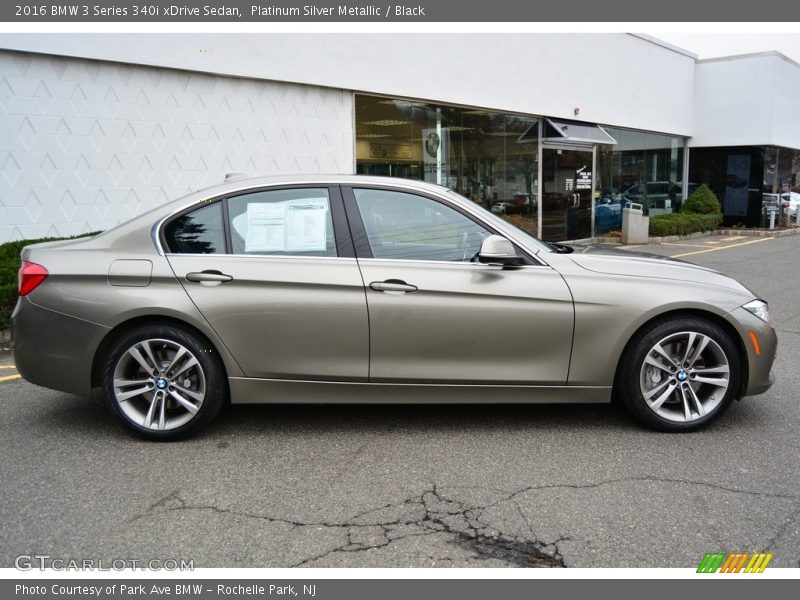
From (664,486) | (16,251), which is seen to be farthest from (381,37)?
(664,486)

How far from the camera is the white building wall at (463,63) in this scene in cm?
923

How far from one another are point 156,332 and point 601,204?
1649 centimetres

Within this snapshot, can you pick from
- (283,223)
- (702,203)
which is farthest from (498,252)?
(702,203)

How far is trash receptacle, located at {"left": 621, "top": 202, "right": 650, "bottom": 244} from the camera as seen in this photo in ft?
58.3

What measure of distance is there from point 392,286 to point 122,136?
6.30 m

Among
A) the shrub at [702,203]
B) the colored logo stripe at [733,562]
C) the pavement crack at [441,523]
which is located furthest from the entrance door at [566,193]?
the colored logo stripe at [733,562]

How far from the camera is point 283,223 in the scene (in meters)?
4.38

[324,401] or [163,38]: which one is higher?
[163,38]

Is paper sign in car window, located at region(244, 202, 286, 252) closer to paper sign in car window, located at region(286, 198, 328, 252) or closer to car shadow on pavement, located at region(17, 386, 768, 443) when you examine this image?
Result: paper sign in car window, located at region(286, 198, 328, 252)

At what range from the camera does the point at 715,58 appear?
22656mm

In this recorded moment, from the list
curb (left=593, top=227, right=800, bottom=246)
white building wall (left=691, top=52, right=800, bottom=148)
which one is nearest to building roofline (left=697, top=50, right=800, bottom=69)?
white building wall (left=691, top=52, right=800, bottom=148)

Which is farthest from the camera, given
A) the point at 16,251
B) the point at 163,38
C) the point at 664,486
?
the point at 163,38

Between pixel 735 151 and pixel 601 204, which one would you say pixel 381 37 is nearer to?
pixel 601 204

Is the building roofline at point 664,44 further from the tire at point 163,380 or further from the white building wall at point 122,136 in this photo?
the tire at point 163,380
